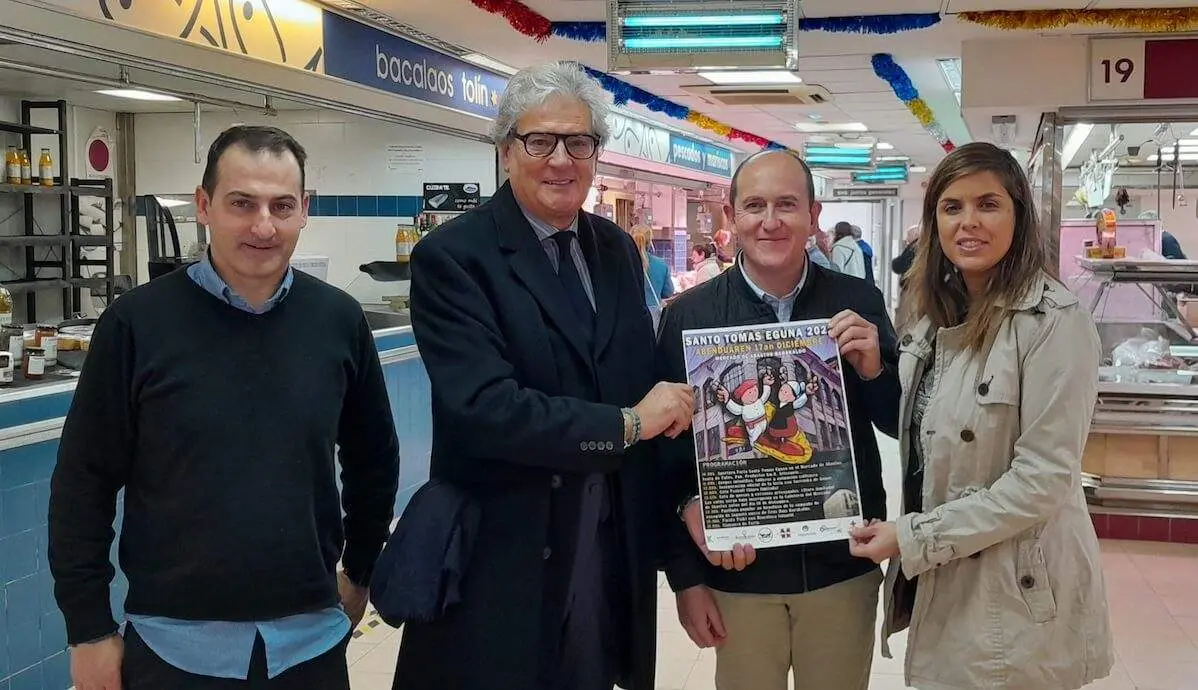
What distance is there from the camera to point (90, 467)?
195cm

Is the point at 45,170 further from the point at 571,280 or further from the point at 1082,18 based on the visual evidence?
the point at 1082,18

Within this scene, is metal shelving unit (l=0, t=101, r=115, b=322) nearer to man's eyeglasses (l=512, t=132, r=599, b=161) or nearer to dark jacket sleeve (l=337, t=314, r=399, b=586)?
dark jacket sleeve (l=337, t=314, r=399, b=586)

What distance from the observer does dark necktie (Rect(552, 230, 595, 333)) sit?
205cm

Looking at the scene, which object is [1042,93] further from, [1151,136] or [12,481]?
[12,481]

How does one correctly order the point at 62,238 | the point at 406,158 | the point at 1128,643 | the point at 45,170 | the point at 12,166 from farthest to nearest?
the point at 406,158
the point at 62,238
the point at 45,170
the point at 12,166
the point at 1128,643

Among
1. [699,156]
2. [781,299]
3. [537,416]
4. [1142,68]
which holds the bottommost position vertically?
[537,416]

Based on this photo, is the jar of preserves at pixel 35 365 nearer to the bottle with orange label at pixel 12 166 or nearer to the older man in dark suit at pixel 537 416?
the older man in dark suit at pixel 537 416

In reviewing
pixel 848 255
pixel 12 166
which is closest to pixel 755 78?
pixel 848 255

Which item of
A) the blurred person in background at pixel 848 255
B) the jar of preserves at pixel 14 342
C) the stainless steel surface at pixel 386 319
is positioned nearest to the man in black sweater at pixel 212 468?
the jar of preserves at pixel 14 342

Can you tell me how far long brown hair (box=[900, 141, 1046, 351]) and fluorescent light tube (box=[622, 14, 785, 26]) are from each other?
281cm

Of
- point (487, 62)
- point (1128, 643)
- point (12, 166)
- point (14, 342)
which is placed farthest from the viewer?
point (487, 62)

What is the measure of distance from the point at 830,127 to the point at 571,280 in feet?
36.2

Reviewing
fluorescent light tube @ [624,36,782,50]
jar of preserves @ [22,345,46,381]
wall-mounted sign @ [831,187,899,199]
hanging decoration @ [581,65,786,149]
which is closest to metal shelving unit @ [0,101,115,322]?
jar of preserves @ [22,345,46,381]

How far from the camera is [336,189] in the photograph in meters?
8.23
